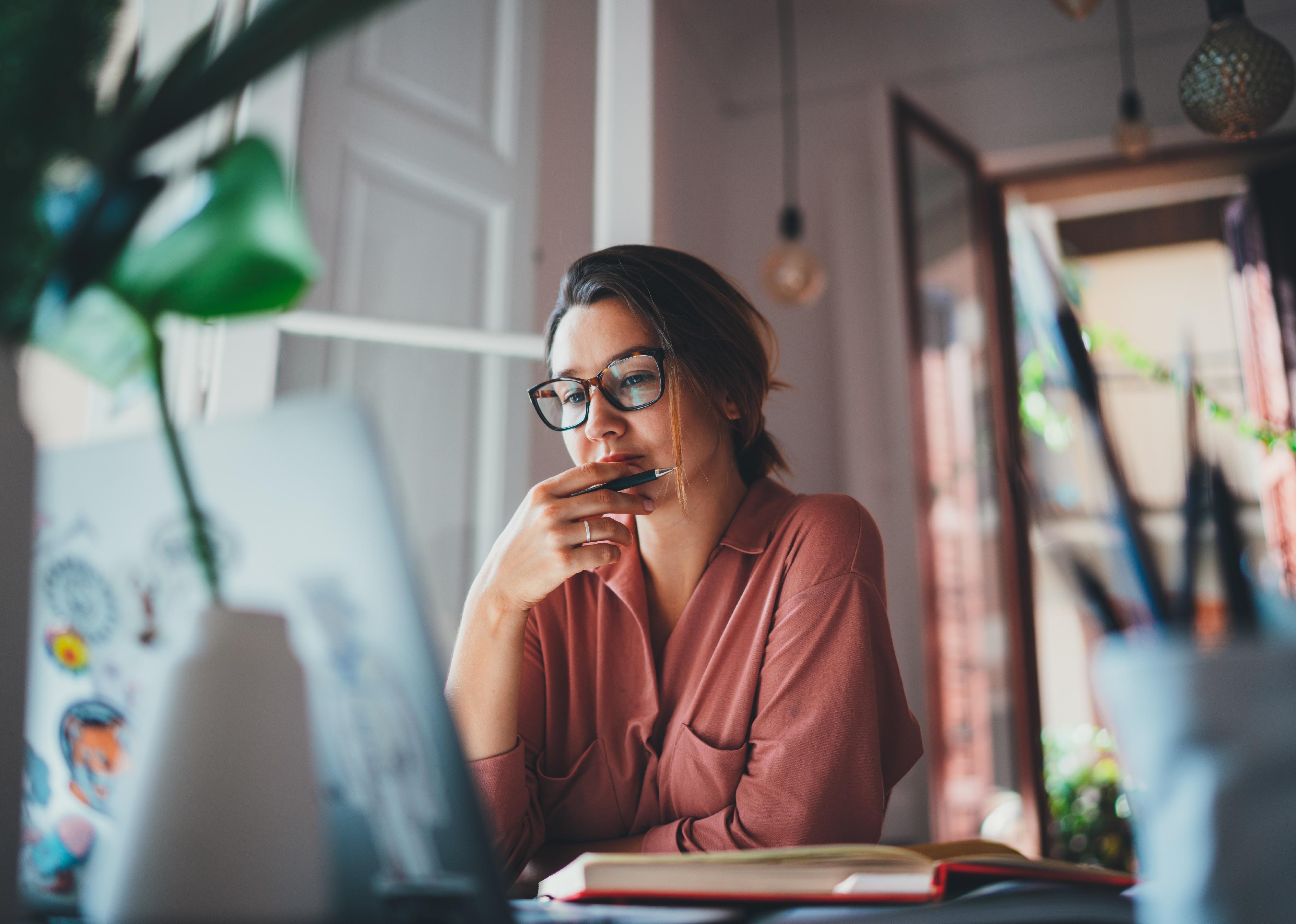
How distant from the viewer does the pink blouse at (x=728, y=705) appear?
860 millimetres

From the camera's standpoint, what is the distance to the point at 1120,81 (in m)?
3.49

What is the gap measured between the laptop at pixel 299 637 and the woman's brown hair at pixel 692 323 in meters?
0.73

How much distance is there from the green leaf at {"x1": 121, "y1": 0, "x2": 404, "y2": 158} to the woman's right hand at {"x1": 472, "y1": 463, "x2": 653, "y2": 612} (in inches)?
23.5

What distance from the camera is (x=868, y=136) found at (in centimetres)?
384

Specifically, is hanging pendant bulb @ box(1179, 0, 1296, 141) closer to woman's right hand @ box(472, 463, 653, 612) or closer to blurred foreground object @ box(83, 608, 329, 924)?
woman's right hand @ box(472, 463, 653, 612)

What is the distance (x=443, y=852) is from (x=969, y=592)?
3251 millimetres

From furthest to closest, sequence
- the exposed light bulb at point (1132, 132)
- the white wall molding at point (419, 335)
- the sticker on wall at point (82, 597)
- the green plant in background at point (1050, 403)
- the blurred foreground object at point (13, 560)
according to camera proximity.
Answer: the exposed light bulb at point (1132, 132), the green plant in background at point (1050, 403), the white wall molding at point (419, 335), the blurred foreground object at point (13, 560), the sticker on wall at point (82, 597)

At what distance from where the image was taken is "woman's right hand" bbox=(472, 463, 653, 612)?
96 centimetres

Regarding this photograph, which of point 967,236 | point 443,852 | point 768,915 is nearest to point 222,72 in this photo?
point 443,852

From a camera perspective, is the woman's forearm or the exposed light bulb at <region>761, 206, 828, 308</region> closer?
the woman's forearm

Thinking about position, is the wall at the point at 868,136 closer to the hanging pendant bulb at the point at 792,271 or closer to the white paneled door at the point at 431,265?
the hanging pendant bulb at the point at 792,271

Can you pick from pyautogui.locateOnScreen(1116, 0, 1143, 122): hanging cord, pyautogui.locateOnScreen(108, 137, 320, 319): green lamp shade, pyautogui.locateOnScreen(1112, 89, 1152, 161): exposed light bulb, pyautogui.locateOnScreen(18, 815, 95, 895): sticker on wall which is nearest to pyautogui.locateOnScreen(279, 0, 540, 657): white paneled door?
pyautogui.locateOnScreen(18, 815, 95, 895): sticker on wall

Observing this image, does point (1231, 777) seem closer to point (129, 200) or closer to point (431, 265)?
point (129, 200)

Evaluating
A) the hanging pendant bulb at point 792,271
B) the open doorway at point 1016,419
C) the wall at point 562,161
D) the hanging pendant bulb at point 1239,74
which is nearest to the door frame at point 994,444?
→ the open doorway at point 1016,419
